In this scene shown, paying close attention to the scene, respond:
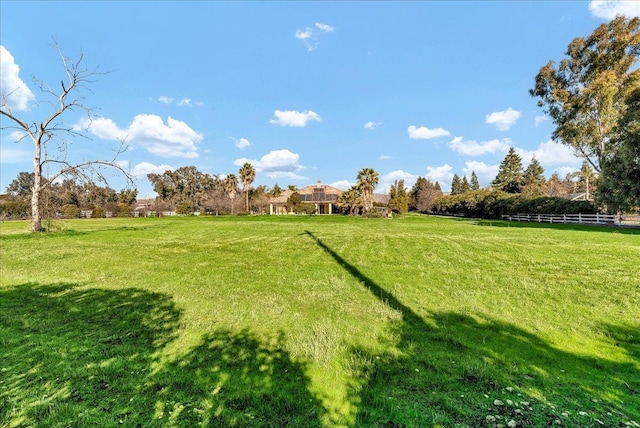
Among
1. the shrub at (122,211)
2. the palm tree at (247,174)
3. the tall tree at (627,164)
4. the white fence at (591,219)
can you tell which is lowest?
the white fence at (591,219)

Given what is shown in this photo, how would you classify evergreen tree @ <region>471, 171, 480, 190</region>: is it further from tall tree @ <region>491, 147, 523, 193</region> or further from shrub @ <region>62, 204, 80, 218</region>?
shrub @ <region>62, 204, 80, 218</region>

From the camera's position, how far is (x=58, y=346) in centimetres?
406

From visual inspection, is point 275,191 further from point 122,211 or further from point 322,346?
point 322,346

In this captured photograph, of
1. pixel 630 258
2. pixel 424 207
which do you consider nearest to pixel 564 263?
pixel 630 258

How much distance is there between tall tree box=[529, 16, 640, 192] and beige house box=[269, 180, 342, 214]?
138 feet

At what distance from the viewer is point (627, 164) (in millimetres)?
19734

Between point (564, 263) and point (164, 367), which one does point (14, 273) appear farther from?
point (564, 263)

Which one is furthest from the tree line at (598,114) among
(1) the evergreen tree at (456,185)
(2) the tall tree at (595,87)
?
(1) the evergreen tree at (456,185)

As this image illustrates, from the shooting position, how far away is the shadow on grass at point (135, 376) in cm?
276

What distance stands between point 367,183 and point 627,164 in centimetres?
3459

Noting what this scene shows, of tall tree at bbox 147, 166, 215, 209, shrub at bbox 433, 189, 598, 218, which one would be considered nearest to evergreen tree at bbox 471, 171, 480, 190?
shrub at bbox 433, 189, 598, 218

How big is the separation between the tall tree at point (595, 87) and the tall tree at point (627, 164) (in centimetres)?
80

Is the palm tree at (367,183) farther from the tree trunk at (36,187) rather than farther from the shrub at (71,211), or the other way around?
the shrub at (71,211)

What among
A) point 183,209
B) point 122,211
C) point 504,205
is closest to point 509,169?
point 504,205
